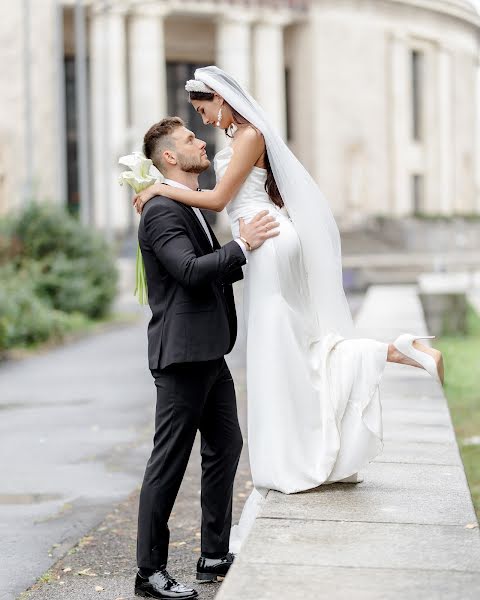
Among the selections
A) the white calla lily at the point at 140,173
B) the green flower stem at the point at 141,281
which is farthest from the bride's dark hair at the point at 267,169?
the green flower stem at the point at 141,281

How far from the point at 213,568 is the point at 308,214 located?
5.19 feet

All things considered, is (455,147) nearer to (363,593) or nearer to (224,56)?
(224,56)

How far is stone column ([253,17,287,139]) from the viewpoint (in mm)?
61219

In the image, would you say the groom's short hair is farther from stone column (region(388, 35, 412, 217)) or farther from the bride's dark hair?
stone column (region(388, 35, 412, 217))

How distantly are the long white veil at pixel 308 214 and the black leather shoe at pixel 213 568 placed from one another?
1069 mm

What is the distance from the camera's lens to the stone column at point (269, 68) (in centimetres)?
6122

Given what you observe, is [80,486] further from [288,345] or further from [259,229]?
[259,229]

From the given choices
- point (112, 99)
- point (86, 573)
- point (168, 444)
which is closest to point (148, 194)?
point (168, 444)

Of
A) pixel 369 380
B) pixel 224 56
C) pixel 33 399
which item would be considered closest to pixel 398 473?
pixel 369 380

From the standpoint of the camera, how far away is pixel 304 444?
5301 millimetres

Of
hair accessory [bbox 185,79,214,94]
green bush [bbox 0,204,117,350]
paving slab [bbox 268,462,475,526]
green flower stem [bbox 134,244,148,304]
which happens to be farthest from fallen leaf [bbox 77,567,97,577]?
green bush [bbox 0,204,117,350]

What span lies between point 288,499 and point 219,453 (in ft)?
1.18

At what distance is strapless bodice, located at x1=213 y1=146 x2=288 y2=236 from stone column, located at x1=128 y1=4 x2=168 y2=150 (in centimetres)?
5224

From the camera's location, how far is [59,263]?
2452 centimetres
